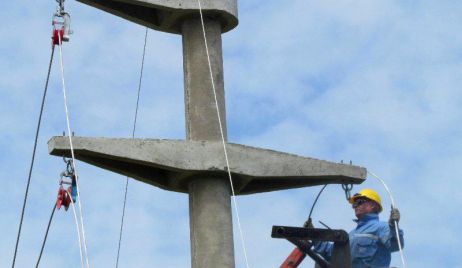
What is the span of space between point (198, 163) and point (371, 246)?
10.2 ft

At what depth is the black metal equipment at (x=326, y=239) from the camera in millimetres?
19141

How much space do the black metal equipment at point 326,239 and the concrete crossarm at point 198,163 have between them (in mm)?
647

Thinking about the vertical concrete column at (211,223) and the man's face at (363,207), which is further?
the man's face at (363,207)

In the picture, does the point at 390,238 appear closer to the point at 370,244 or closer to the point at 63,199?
the point at 370,244

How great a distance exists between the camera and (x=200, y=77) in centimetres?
1881

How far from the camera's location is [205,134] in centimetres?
1841

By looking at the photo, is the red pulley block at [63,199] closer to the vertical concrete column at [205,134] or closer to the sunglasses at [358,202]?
the vertical concrete column at [205,134]

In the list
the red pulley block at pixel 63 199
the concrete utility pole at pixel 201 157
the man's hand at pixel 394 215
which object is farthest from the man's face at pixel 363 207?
the red pulley block at pixel 63 199

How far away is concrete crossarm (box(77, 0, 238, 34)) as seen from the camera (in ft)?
62.5

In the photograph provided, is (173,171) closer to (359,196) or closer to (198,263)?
(198,263)

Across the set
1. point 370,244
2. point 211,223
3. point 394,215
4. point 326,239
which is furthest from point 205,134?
point 370,244

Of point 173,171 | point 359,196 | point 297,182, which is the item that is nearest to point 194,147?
point 173,171

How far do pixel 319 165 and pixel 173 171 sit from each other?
6.50 feet

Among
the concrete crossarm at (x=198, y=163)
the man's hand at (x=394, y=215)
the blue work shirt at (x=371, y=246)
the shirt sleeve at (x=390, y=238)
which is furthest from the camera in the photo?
the blue work shirt at (x=371, y=246)
